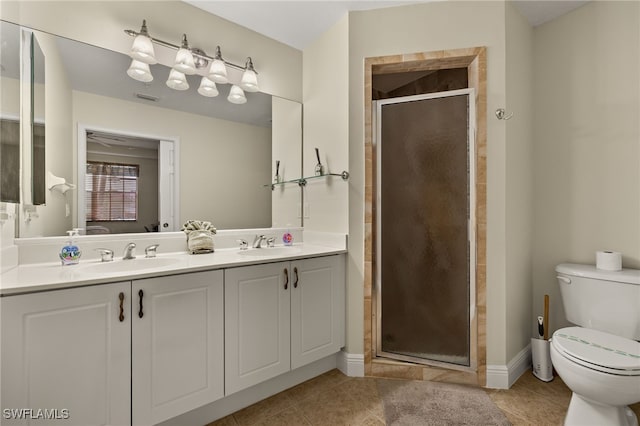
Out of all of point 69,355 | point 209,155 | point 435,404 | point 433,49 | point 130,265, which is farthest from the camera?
point 209,155

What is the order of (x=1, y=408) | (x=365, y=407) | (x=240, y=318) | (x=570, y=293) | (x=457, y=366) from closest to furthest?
(x=1, y=408)
(x=240, y=318)
(x=365, y=407)
(x=570, y=293)
(x=457, y=366)

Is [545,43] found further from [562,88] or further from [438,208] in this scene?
[438,208]

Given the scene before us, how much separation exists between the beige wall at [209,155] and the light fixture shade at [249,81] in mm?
272

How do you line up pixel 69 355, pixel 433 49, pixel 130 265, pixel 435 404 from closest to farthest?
1. pixel 69 355
2. pixel 130 265
3. pixel 435 404
4. pixel 433 49

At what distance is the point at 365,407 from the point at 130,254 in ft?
5.31

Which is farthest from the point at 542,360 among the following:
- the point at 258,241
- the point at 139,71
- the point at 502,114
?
the point at 139,71

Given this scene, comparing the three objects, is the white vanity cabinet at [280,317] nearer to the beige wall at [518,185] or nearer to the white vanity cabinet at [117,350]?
the white vanity cabinet at [117,350]

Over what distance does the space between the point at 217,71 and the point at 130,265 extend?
4.47ft

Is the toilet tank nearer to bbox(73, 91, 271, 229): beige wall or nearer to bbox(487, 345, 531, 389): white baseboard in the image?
bbox(487, 345, 531, 389): white baseboard

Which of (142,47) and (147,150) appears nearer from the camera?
(142,47)

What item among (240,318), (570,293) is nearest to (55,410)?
(240,318)

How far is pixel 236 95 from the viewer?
2248 mm

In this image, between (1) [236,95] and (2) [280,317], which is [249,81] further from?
(2) [280,317]

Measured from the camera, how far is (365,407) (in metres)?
1.77
